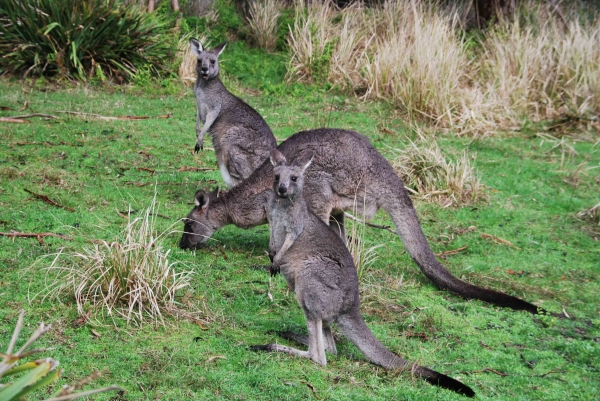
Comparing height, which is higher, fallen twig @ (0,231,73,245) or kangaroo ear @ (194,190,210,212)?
kangaroo ear @ (194,190,210,212)

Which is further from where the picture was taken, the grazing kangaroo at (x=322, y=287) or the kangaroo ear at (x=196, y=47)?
the kangaroo ear at (x=196, y=47)

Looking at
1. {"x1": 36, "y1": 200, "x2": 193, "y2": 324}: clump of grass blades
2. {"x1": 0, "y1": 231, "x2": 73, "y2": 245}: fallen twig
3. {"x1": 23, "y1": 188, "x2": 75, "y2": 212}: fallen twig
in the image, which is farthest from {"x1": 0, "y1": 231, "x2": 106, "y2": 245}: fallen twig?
{"x1": 36, "y1": 200, "x2": 193, "y2": 324}: clump of grass blades

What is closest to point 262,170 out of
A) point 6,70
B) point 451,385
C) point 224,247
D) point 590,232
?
point 224,247

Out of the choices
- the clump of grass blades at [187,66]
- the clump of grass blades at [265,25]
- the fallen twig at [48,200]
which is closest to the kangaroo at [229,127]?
the fallen twig at [48,200]

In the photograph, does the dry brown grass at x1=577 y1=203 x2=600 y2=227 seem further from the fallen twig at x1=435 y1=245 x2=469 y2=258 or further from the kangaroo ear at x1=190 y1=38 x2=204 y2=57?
the kangaroo ear at x1=190 y1=38 x2=204 y2=57

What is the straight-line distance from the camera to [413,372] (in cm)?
448

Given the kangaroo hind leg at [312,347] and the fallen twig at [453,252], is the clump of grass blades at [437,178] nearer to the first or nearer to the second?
the fallen twig at [453,252]

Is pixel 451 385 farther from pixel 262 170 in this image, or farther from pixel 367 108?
pixel 367 108

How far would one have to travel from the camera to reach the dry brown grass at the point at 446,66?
37.0ft

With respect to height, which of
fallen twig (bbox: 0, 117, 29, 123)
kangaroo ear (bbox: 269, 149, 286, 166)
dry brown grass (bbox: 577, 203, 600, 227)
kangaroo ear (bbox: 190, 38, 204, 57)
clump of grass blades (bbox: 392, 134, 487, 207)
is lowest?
dry brown grass (bbox: 577, 203, 600, 227)

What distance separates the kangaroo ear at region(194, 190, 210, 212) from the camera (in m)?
6.66

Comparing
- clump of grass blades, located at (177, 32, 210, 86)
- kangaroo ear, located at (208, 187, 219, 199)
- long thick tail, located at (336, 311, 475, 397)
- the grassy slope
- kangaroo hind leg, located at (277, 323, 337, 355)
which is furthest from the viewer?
clump of grass blades, located at (177, 32, 210, 86)

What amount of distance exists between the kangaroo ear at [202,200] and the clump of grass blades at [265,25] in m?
7.42

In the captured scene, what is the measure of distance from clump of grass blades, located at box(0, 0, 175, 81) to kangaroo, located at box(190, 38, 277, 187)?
3.39 meters
